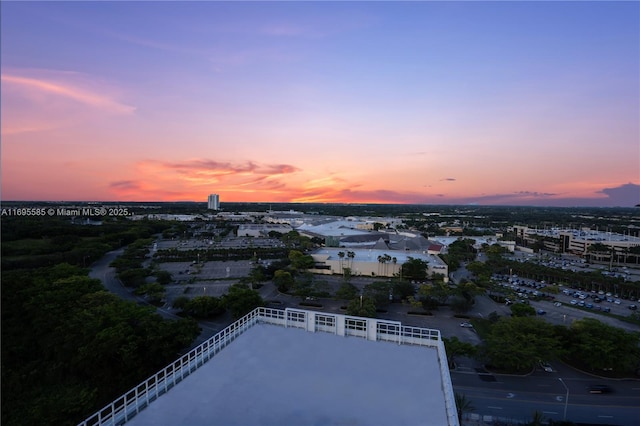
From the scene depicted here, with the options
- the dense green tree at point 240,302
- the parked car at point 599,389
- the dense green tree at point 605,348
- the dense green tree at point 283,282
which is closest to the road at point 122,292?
the dense green tree at point 240,302

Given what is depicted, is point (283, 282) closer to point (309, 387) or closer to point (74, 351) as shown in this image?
point (74, 351)

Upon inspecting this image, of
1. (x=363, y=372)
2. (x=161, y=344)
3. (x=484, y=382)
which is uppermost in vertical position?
(x=363, y=372)

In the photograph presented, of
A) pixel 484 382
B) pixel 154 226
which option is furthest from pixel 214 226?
pixel 484 382

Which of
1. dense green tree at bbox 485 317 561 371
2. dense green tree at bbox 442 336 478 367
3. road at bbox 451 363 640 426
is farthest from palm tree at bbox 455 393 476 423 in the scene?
dense green tree at bbox 485 317 561 371

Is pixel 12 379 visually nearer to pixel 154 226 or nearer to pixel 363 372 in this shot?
pixel 363 372

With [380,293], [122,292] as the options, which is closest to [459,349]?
[380,293]

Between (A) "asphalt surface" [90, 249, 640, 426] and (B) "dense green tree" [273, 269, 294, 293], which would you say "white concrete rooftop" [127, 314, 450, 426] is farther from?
(B) "dense green tree" [273, 269, 294, 293]

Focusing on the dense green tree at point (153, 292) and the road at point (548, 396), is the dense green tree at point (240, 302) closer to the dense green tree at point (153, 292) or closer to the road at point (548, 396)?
the dense green tree at point (153, 292)

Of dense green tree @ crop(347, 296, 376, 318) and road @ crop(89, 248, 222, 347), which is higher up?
dense green tree @ crop(347, 296, 376, 318)
